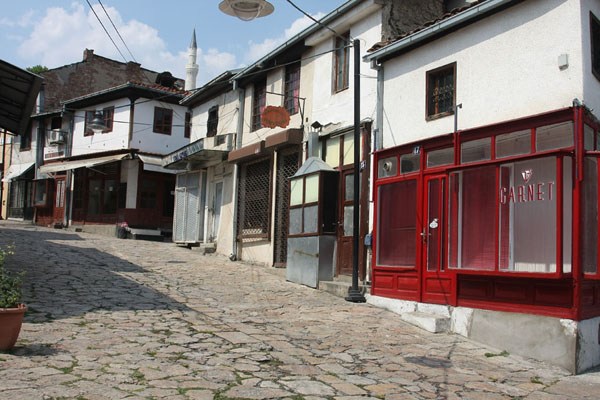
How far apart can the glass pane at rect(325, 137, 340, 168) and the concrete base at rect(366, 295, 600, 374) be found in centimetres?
471

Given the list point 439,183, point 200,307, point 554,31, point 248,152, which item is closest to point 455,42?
point 554,31

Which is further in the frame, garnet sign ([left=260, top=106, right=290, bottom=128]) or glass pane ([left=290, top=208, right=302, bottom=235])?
garnet sign ([left=260, top=106, right=290, bottom=128])

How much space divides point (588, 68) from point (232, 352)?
6.21 m

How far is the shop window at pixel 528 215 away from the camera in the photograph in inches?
292

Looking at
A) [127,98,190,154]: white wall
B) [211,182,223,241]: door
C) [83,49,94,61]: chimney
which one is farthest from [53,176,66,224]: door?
[211,182,223,241]: door

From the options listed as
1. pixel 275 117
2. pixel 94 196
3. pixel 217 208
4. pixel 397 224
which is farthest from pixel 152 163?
pixel 397 224

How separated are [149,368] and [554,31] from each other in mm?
7108

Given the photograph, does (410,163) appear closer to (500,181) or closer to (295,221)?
(500,181)

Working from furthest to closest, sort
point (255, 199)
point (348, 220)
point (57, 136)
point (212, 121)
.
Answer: point (57, 136)
point (212, 121)
point (255, 199)
point (348, 220)

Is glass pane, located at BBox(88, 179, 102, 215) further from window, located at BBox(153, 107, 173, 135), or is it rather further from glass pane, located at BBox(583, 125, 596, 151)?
glass pane, located at BBox(583, 125, 596, 151)

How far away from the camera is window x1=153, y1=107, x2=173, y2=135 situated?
2488cm

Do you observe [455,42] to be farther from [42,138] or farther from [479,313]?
[42,138]

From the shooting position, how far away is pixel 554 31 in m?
8.02

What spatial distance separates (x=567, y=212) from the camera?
24.1 feet
